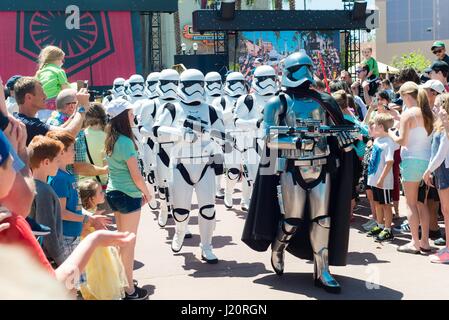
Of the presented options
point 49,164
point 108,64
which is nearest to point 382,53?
point 108,64

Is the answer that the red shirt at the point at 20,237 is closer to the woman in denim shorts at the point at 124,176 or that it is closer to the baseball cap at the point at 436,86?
the woman in denim shorts at the point at 124,176

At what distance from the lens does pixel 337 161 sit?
202 inches

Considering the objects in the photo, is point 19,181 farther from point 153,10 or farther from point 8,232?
point 153,10

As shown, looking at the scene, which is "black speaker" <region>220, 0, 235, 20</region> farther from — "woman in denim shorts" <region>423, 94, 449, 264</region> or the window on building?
the window on building

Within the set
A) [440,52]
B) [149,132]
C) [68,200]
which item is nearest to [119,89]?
[149,132]

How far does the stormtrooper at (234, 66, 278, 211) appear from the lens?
819cm

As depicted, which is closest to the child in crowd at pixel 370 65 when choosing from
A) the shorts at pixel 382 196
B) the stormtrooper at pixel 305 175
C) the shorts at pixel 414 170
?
the shorts at pixel 382 196

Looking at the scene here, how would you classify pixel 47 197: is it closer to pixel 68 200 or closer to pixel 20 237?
pixel 68 200

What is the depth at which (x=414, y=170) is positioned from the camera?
589 cm

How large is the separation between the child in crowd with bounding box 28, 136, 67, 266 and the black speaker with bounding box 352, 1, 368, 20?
19.7 metres

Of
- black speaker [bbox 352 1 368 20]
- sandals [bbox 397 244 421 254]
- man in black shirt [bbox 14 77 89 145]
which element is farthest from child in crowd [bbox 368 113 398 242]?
black speaker [bbox 352 1 368 20]

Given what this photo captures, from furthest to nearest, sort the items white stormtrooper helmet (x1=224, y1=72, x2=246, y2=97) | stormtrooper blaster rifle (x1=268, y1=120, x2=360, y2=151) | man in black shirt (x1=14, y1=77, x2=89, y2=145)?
white stormtrooper helmet (x1=224, y1=72, x2=246, y2=97) < stormtrooper blaster rifle (x1=268, y1=120, x2=360, y2=151) < man in black shirt (x1=14, y1=77, x2=89, y2=145)

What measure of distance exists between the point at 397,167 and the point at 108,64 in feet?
68.2

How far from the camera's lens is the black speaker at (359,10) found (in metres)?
21.7
